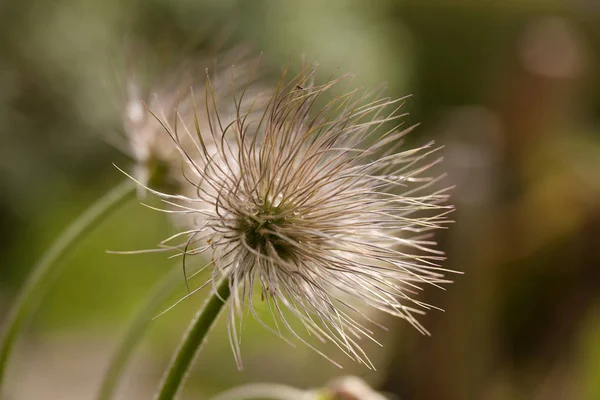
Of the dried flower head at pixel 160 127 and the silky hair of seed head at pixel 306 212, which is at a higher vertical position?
the dried flower head at pixel 160 127

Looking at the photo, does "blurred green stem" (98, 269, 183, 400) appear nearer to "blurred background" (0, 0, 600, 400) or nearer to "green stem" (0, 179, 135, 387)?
"green stem" (0, 179, 135, 387)

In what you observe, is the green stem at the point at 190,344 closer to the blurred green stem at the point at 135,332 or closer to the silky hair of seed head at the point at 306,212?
the silky hair of seed head at the point at 306,212

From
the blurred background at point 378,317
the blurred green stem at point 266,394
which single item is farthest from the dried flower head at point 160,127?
the blurred green stem at point 266,394

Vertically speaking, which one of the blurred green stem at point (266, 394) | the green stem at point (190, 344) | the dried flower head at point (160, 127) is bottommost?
the blurred green stem at point (266, 394)

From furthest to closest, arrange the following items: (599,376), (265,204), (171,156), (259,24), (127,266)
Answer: (259,24) → (127,266) → (599,376) → (171,156) → (265,204)

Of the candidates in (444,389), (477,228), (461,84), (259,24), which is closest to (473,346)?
(444,389)

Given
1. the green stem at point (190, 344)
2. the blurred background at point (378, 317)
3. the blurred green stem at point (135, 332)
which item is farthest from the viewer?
the blurred background at point (378, 317)

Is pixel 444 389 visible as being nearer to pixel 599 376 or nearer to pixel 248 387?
pixel 248 387

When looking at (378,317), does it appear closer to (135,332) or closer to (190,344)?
(135,332)
